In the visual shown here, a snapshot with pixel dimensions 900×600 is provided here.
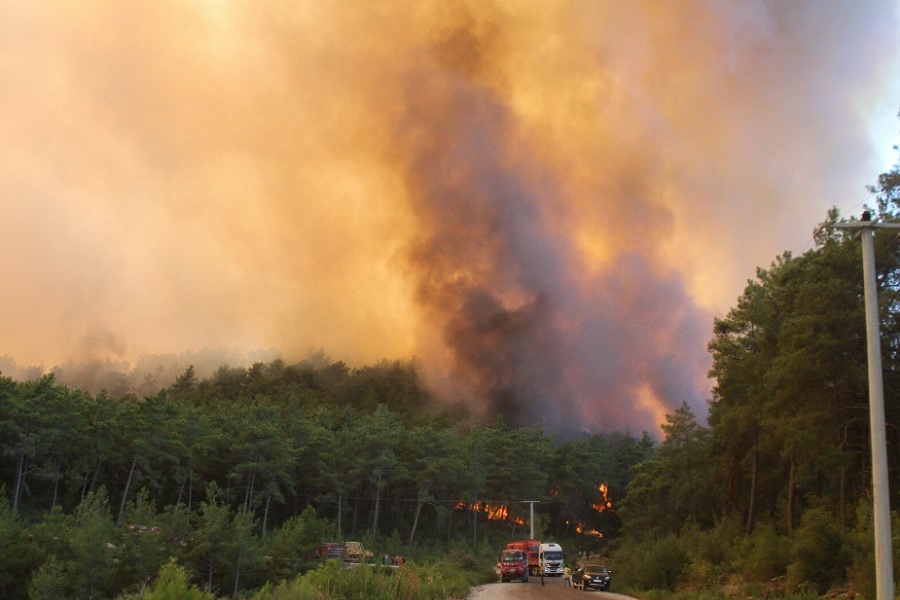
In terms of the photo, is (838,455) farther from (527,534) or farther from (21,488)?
(527,534)

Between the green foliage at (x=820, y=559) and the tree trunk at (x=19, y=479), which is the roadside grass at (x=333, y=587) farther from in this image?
the tree trunk at (x=19, y=479)

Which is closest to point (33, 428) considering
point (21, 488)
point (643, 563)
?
point (21, 488)

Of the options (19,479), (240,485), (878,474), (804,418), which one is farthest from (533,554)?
(878,474)

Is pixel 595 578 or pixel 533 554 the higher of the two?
pixel 595 578

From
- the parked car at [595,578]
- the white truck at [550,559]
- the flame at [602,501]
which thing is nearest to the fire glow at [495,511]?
the flame at [602,501]

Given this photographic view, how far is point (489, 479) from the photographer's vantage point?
113875 millimetres

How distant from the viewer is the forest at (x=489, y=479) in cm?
3984

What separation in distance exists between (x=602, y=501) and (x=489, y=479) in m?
35.0

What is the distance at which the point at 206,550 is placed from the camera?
55.0m

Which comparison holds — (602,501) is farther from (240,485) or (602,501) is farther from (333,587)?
(333,587)

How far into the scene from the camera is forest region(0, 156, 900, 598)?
39.8 metres

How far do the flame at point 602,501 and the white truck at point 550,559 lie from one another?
2706 inches

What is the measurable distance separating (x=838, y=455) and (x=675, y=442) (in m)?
48.3

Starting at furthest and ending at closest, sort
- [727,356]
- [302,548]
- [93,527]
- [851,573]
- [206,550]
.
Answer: [302,548] < [727,356] < [206,550] < [93,527] < [851,573]
